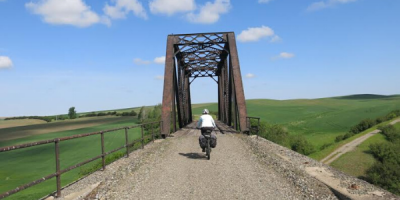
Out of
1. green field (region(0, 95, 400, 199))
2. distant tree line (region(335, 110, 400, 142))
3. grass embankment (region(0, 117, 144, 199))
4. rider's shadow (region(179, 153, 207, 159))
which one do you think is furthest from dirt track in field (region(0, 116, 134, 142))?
distant tree line (region(335, 110, 400, 142))

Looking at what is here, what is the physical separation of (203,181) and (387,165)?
40.6 metres

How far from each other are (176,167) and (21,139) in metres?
51.9

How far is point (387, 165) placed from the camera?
38.5 meters

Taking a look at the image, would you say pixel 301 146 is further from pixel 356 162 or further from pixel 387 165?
pixel 387 165

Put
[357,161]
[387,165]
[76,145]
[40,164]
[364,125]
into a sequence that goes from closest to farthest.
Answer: [40,164] < [387,165] < [76,145] < [357,161] < [364,125]

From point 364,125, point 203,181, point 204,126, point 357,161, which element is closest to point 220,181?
point 203,181

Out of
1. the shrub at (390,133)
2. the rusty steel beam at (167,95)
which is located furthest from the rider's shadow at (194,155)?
the shrub at (390,133)

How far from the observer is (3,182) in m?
29.6

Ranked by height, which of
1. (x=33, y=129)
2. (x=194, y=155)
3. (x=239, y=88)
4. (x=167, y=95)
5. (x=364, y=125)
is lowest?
(x=364, y=125)

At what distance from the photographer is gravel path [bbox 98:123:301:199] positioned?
18.5ft

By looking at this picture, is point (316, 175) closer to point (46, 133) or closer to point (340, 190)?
point (340, 190)

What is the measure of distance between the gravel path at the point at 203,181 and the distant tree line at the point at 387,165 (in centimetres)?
3452

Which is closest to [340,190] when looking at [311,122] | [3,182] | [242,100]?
[242,100]

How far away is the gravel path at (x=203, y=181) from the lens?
18.5 ft
